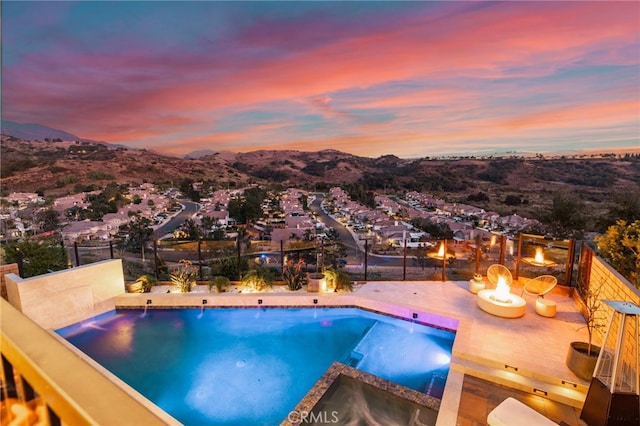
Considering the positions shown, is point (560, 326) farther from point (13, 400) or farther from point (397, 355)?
point (13, 400)

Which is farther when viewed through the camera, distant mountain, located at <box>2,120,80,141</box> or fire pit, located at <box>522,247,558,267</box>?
distant mountain, located at <box>2,120,80,141</box>

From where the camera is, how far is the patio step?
416cm

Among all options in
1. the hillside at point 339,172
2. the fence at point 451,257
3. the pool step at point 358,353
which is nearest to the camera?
the pool step at point 358,353

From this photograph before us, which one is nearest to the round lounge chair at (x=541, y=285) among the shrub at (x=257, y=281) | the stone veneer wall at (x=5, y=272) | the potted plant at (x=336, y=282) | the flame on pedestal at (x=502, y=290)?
the flame on pedestal at (x=502, y=290)

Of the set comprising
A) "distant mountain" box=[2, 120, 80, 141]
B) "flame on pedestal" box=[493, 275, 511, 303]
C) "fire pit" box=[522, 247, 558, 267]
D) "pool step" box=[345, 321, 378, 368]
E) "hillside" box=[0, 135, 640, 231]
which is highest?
"distant mountain" box=[2, 120, 80, 141]

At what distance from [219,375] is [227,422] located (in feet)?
3.69

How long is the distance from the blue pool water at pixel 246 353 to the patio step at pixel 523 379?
2.07 feet

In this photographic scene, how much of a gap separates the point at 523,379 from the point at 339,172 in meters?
41.7

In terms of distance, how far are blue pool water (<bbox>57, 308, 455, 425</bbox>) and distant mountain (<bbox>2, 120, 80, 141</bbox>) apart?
57.5ft

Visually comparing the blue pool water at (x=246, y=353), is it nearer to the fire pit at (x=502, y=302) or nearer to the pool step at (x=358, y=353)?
the pool step at (x=358, y=353)

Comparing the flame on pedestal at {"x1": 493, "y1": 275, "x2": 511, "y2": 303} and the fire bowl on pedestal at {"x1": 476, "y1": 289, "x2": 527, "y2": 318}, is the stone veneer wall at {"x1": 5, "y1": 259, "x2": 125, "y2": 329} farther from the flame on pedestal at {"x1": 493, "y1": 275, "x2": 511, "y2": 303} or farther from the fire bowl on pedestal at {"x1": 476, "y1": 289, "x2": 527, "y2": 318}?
the flame on pedestal at {"x1": 493, "y1": 275, "x2": 511, "y2": 303}

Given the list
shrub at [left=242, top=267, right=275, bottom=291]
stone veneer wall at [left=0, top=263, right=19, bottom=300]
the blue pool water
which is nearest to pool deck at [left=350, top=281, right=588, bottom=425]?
the blue pool water

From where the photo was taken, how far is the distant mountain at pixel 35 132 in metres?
18.6

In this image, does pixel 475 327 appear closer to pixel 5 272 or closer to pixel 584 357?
pixel 584 357
